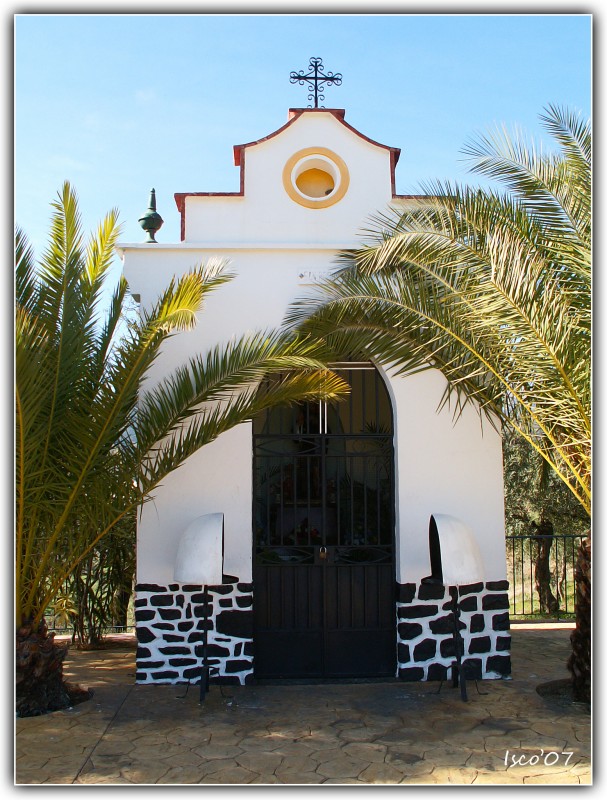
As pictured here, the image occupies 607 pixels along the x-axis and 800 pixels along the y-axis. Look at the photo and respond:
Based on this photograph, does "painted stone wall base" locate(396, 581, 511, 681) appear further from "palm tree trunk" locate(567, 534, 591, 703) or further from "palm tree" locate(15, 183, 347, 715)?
"palm tree" locate(15, 183, 347, 715)

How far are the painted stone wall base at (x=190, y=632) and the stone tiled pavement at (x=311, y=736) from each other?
186 mm

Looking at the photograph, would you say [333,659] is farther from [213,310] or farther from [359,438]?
[213,310]

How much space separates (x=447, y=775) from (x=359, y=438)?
11.5 ft

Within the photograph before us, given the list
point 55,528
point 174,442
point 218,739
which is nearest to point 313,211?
point 174,442

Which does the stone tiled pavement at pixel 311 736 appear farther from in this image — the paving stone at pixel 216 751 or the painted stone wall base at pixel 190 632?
the painted stone wall base at pixel 190 632

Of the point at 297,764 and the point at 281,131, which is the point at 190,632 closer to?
the point at 297,764

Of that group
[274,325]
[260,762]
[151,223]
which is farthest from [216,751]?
[151,223]

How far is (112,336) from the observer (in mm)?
7020

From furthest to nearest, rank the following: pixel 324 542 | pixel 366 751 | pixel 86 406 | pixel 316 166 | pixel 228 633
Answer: pixel 316 166 → pixel 324 542 → pixel 228 633 → pixel 86 406 → pixel 366 751

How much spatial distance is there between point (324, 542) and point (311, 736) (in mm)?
2144

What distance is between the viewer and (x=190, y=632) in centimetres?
758

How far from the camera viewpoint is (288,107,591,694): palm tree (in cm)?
603

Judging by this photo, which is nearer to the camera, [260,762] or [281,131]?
[260,762]

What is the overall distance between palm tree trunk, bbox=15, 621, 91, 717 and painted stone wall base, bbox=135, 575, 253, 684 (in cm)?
90
